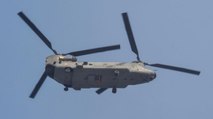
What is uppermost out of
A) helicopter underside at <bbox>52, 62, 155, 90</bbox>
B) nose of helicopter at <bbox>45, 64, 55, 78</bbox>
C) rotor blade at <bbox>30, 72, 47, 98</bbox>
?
nose of helicopter at <bbox>45, 64, 55, 78</bbox>

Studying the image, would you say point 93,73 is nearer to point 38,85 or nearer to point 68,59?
point 68,59

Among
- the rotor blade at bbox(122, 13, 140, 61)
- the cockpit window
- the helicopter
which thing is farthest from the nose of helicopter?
the rotor blade at bbox(122, 13, 140, 61)

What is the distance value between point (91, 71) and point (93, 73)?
28 centimetres

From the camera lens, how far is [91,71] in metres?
44.1

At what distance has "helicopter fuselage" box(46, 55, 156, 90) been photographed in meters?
44.3

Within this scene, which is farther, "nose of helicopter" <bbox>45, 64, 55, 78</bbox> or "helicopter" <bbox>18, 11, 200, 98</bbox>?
"nose of helicopter" <bbox>45, 64, 55, 78</bbox>

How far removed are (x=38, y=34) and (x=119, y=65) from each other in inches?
349

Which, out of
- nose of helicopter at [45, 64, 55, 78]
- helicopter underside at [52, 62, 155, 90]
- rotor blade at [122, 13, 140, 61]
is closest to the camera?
helicopter underside at [52, 62, 155, 90]

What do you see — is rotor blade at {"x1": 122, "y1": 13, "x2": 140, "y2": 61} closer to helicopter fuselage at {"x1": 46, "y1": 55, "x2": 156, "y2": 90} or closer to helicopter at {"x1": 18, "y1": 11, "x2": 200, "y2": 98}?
helicopter at {"x1": 18, "y1": 11, "x2": 200, "y2": 98}

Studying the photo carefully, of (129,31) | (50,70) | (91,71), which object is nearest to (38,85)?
(50,70)

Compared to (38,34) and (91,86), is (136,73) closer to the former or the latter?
(91,86)

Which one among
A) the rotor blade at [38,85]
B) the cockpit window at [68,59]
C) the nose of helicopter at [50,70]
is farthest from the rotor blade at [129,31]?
the rotor blade at [38,85]

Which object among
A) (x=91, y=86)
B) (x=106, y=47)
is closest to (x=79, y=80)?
(x=91, y=86)

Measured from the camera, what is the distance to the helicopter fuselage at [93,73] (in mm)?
44281
